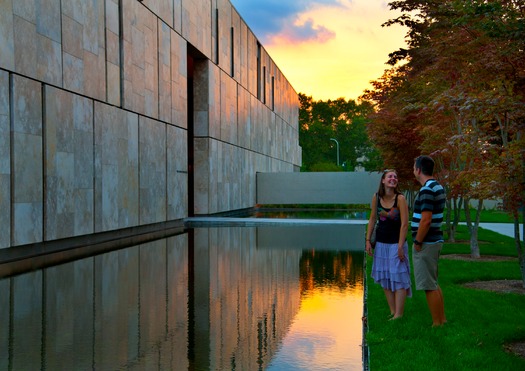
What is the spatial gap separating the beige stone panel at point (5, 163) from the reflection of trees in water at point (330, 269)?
6.57 meters

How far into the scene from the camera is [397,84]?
24812 millimetres

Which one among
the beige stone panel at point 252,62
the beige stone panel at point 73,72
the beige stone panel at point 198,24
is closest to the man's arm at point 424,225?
the beige stone panel at point 73,72

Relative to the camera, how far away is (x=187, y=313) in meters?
8.02

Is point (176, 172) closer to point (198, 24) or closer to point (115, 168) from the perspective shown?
point (115, 168)

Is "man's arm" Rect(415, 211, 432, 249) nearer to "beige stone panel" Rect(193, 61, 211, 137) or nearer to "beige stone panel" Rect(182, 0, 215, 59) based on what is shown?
"beige stone panel" Rect(182, 0, 215, 59)

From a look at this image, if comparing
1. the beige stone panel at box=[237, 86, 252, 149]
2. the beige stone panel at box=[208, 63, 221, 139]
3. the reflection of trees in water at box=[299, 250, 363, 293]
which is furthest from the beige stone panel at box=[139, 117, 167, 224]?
the beige stone panel at box=[237, 86, 252, 149]

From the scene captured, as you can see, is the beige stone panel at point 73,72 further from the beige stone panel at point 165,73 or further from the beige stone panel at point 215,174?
the beige stone panel at point 215,174

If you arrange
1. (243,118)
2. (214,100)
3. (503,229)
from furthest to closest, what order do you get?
1. (243,118)
2. (214,100)
3. (503,229)

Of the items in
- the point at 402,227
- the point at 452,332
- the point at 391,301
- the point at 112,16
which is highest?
the point at 112,16

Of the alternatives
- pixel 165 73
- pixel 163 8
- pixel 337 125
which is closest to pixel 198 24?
pixel 163 8

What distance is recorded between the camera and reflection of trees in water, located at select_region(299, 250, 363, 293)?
34.3 feet

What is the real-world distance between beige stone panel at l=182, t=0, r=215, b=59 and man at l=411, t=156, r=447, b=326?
21520mm

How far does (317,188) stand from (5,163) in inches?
1254

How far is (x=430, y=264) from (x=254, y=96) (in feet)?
123
